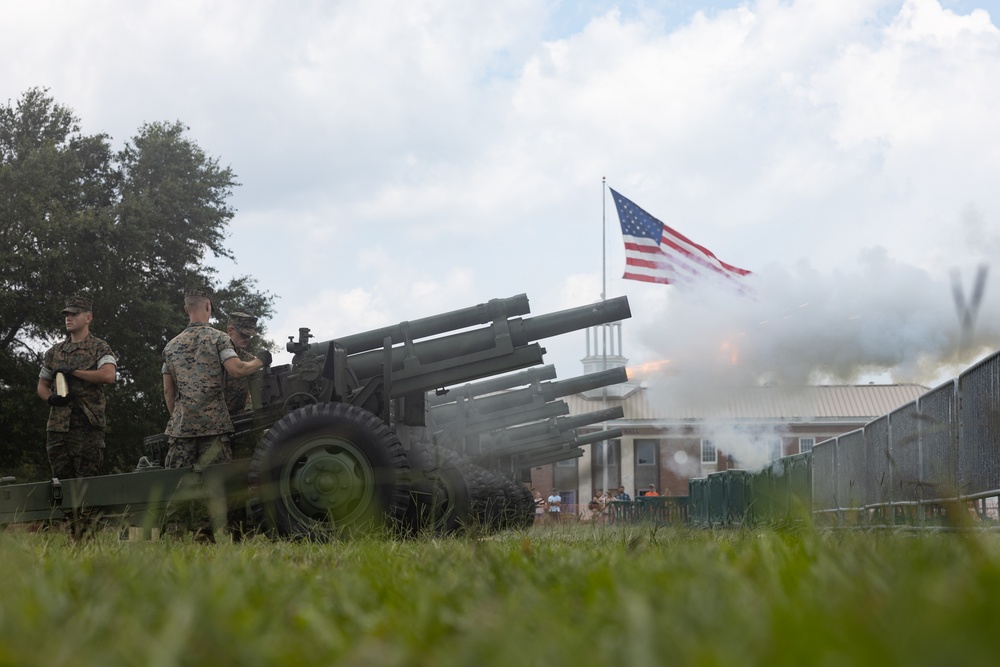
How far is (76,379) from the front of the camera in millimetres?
10195

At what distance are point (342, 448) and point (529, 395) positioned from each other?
16.4m

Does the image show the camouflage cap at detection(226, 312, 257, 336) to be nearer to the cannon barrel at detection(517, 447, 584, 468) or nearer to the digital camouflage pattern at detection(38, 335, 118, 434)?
the digital camouflage pattern at detection(38, 335, 118, 434)

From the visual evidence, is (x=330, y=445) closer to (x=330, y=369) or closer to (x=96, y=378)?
(x=330, y=369)

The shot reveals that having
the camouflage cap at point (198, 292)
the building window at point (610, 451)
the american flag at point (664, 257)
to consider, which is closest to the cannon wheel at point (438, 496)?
the camouflage cap at point (198, 292)

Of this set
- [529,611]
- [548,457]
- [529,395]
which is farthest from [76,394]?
[548,457]

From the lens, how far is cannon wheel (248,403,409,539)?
8320mm

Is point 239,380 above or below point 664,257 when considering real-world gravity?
below

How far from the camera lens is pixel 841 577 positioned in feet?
7.82

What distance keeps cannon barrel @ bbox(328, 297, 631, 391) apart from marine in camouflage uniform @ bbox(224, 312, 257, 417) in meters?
0.70

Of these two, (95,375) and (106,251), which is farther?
(106,251)

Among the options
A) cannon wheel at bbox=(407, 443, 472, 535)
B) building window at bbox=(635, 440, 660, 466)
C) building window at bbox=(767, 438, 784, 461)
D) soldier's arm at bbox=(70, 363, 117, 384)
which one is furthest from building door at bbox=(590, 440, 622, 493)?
soldier's arm at bbox=(70, 363, 117, 384)

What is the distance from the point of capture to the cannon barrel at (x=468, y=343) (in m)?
10.5

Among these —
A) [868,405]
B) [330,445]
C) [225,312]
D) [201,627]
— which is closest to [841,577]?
[201,627]

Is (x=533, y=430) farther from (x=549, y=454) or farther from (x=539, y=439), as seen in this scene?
(x=549, y=454)
